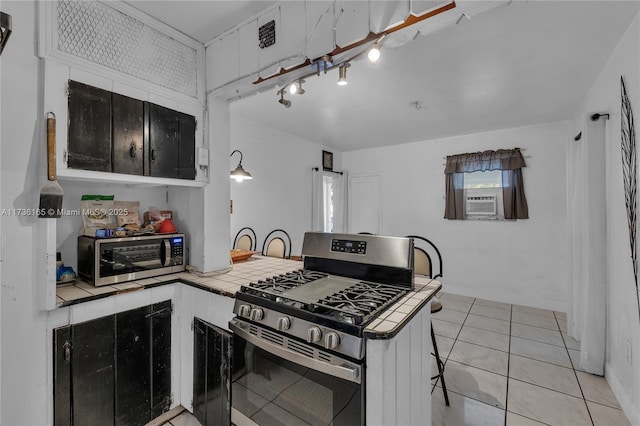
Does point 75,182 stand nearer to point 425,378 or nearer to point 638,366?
point 425,378

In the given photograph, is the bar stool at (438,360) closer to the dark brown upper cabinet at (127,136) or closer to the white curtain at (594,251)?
the white curtain at (594,251)

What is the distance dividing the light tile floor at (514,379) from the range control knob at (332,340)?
1313 millimetres

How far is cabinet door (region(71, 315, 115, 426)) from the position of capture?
4.59ft

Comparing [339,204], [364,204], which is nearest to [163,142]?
[339,204]

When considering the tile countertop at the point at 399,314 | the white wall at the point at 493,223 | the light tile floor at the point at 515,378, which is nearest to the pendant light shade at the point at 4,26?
the tile countertop at the point at 399,314

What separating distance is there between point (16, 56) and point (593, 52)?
3.62 m

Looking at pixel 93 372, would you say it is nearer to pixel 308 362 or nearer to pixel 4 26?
pixel 308 362

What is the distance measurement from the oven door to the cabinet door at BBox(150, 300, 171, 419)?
0.58 meters

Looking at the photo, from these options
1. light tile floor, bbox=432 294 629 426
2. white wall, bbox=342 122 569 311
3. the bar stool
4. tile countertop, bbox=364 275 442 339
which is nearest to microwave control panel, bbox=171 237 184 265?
tile countertop, bbox=364 275 442 339

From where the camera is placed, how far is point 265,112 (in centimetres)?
344

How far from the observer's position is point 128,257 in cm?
175

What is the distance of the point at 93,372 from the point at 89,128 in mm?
1283

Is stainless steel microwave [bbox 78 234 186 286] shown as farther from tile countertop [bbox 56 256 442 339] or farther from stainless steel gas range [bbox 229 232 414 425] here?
stainless steel gas range [bbox 229 232 414 425]

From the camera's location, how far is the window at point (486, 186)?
397 cm
